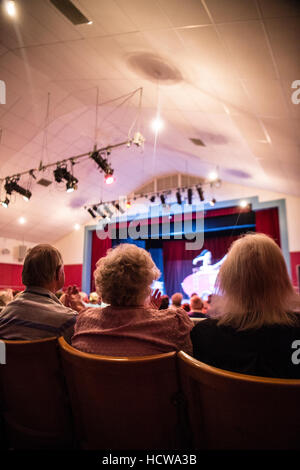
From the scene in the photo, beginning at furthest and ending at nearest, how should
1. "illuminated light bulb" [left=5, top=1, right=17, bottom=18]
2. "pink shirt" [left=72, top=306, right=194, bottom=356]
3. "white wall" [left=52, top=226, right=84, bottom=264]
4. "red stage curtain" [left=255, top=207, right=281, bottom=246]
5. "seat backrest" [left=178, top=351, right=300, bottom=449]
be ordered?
"white wall" [left=52, top=226, right=84, bottom=264]
"red stage curtain" [left=255, top=207, right=281, bottom=246]
"illuminated light bulb" [left=5, top=1, right=17, bottom=18]
"pink shirt" [left=72, top=306, right=194, bottom=356]
"seat backrest" [left=178, top=351, right=300, bottom=449]

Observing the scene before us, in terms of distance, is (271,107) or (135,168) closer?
(271,107)

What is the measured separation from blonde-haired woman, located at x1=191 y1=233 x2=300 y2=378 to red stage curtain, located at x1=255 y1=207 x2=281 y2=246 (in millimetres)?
7547

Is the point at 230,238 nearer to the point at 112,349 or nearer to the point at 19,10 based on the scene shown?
the point at 19,10

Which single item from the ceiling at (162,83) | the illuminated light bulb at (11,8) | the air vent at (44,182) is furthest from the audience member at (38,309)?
the air vent at (44,182)

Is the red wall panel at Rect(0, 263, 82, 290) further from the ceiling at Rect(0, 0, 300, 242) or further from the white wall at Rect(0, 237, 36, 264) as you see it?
the ceiling at Rect(0, 0, 300, 242)

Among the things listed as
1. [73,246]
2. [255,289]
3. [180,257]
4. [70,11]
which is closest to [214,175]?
[180,257]

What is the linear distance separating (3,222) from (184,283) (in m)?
6.45

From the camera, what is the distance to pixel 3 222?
9750mm

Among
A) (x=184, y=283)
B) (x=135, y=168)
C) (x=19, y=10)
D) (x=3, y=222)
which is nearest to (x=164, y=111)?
(x=19, y=10)

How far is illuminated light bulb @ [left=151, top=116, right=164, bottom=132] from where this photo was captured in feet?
19.4

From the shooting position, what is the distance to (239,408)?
0.79 metres

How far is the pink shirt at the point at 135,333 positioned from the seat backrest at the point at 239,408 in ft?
0.59

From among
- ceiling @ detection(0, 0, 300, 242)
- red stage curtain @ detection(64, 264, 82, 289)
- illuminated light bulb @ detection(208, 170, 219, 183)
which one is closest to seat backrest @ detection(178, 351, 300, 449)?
ceiling @ detection(0, 0, 300, 242)

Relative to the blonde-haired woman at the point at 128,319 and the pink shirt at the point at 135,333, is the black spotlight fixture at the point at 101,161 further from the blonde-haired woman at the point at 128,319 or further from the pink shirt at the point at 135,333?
the pink shirt at the point at 135,333
